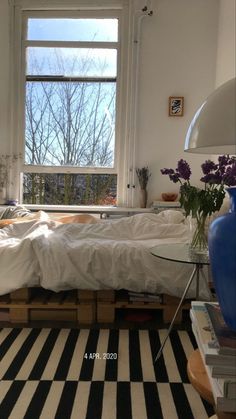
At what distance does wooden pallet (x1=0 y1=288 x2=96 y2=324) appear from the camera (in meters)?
2.46

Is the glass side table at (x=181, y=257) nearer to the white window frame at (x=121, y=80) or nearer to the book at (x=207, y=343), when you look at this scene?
the book at (x=207, y=343)

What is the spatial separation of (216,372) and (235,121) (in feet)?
1.98

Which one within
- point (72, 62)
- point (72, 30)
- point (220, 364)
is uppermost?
point (72, 30)

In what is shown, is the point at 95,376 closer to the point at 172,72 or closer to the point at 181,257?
the point at 181,257

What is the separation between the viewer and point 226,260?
925 mm

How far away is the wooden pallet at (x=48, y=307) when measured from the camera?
A: 2.46m

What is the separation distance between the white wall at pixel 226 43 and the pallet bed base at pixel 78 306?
239 cm

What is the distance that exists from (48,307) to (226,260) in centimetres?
179

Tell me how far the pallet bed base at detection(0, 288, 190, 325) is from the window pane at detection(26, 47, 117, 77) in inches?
122

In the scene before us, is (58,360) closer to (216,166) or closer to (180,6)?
(216,166)

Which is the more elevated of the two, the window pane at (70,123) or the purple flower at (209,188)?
the window pane at (70,123)

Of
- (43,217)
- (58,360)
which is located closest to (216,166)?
(58,360)

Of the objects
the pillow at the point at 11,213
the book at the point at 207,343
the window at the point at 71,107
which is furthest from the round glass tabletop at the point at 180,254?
the window at the point at 71,107

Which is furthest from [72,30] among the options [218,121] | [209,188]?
[218,121]
